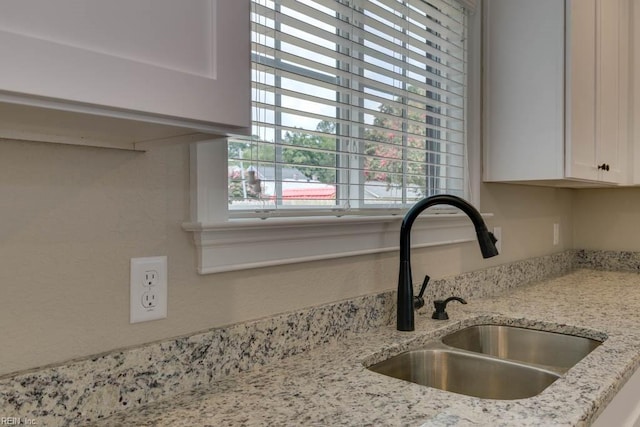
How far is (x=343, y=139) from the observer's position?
1.32 m

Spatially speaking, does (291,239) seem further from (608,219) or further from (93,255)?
(608,219)

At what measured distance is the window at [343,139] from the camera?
1049 mm

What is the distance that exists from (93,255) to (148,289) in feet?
0.39

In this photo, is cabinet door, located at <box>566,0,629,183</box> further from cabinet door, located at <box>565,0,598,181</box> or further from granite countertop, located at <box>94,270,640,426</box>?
granite countertop, located at <box>94,270,640,426</box>

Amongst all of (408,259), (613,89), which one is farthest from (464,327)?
(613,89)

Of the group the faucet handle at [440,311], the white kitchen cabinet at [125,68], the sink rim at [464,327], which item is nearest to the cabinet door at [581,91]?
the sink rim at [464,327]

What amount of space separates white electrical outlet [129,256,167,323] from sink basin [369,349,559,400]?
514 millimetres

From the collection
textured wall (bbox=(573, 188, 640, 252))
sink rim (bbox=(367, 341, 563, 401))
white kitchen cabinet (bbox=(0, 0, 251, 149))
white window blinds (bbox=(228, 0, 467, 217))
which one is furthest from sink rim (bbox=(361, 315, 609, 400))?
textured wall (bbox=(573, 188, 640, 252))

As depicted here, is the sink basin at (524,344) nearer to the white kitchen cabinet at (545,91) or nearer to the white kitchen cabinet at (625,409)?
the white kitchen cabinet at (625,409)

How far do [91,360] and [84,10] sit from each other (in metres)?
0.54

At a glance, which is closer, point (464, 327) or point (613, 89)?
point (464, 327)

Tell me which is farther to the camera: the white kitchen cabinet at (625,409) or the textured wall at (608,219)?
the textured wall at (608,219)

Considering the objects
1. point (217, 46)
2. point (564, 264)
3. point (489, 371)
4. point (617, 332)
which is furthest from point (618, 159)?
point (217, 46)

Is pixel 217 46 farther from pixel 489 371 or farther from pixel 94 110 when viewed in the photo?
pixel 489 371
